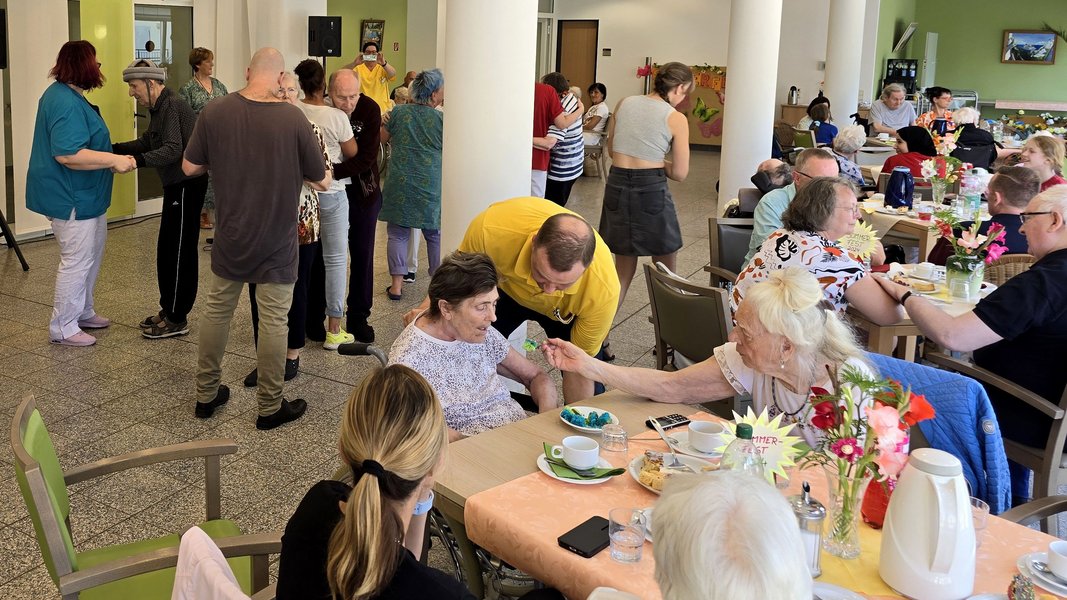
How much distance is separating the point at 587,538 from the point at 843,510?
542mm

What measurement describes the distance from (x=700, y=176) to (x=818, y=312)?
13365mm

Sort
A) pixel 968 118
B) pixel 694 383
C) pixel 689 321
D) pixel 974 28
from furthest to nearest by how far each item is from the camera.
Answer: pixel 974 28, pixel 968 118, pixel 689 321, pixel 694 383

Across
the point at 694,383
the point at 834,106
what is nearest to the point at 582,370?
the point at 694,383

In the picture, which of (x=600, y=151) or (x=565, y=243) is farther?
(x=600, y=151)

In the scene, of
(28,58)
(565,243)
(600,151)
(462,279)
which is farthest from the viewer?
(600,151)

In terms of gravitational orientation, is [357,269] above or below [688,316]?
below

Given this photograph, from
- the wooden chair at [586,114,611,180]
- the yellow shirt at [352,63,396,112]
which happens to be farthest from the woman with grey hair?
the wooden chair at [586,114,611,180]

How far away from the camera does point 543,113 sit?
24.7 feet

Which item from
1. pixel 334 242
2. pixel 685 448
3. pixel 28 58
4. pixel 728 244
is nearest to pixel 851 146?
pixel 728 244

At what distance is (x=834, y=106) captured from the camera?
14078 millimetres

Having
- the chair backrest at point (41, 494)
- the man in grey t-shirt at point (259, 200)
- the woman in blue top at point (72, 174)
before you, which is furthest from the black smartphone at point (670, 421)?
the woman in blue top at point (72, 174)

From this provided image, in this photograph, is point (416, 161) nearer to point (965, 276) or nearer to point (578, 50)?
point (965, 276)

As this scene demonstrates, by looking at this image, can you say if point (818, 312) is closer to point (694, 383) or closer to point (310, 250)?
point (694, 383)

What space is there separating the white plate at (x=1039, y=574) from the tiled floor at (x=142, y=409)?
2.47 m
